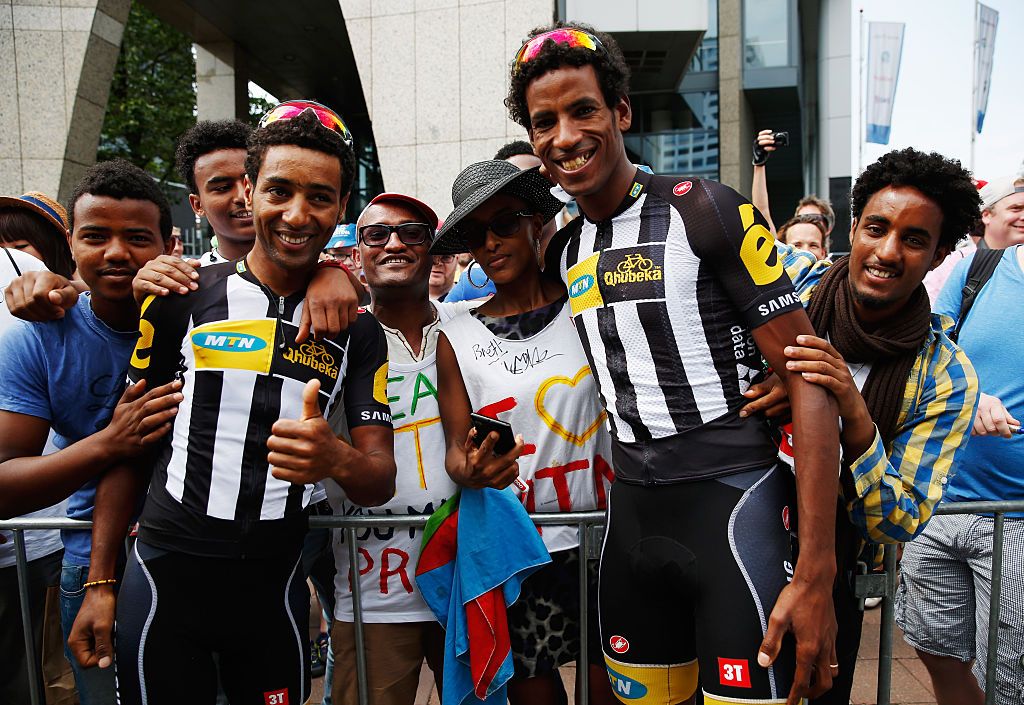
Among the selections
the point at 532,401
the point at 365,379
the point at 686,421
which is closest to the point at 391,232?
the point at 365,379

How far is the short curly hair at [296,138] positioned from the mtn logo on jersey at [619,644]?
5.81 ft

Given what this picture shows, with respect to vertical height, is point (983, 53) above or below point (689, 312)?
above

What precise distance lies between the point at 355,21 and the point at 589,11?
13.6ft

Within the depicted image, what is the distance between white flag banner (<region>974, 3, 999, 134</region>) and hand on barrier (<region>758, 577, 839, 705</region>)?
2478 cm

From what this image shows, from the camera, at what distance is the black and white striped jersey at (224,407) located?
2033 mm

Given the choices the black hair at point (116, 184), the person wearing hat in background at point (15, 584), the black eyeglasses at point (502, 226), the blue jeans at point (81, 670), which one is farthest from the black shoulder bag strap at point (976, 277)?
the person wearing hat in background at point (15, 584)

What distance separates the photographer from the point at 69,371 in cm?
231

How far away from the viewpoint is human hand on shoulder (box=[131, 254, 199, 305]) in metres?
2.04

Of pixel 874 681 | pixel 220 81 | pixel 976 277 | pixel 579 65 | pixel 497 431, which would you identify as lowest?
pixel 874 681

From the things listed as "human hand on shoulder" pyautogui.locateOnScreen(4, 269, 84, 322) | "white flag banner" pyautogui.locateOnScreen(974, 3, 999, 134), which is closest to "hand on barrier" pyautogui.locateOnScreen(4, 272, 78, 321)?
"human hand on shoulder" pyautogui.locateOnScreen(4, 269, 84, 322)

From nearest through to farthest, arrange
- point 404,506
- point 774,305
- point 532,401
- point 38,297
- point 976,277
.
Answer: point 774,305 → point 38,297 → point 532,401 → point 404,506 → point 976,277

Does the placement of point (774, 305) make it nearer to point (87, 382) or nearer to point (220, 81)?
point (87, 382)

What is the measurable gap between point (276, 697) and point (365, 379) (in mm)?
1028

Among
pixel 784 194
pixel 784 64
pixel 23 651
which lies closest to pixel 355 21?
pixel 23 651
